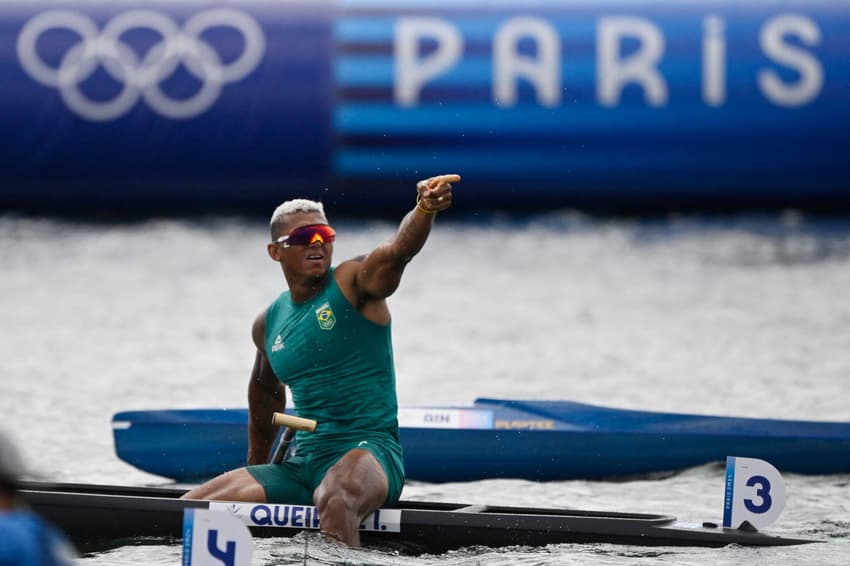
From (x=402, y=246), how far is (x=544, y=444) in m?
3.09

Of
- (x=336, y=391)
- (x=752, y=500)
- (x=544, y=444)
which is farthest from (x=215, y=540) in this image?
(x=544, y=444)

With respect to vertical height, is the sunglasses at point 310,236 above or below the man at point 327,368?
above

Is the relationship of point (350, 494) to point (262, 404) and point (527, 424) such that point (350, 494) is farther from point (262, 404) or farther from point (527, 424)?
point (527, 424)

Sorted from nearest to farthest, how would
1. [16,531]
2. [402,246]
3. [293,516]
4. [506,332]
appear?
[16,531] < [402,246] < [293,516] < [506,332]

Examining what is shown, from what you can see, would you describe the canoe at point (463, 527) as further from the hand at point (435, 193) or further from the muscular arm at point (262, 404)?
the hand at point (435, 193)

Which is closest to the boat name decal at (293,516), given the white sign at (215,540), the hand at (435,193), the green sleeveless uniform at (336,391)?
the green sleeveless uniform at (336,391)

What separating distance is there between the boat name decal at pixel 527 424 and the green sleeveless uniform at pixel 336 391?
2.53 metres

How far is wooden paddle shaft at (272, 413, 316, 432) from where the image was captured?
241 inches

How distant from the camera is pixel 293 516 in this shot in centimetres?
618

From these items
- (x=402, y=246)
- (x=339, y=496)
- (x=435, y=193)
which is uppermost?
(x=435, y=193)

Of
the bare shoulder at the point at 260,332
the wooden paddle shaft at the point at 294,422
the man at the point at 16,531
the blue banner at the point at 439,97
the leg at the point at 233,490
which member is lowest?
the leg at the point at 233,490

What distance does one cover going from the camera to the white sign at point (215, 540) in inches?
201

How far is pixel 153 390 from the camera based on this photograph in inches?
468

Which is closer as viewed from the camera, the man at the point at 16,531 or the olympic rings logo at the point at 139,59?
the man at the point at 16,531
